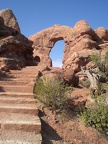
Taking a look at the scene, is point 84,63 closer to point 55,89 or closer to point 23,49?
point 23,49

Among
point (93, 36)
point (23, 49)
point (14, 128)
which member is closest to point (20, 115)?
point (14, 128)

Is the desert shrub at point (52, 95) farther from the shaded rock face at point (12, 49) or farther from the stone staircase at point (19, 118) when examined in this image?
the shaded rock face at point (12, 49)

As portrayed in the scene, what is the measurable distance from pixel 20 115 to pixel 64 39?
22.7m

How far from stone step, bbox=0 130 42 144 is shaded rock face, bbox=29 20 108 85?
10.5m

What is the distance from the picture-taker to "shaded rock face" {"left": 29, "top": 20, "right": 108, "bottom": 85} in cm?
2030

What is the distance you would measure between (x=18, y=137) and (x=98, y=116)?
2.26m

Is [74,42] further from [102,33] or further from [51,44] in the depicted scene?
[51,44]

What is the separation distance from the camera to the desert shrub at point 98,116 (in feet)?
17.1

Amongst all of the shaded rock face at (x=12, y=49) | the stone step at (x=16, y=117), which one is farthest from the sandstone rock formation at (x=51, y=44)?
the stone step at (x=16, y=117)

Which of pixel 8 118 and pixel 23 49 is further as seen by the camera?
pixel 23 49

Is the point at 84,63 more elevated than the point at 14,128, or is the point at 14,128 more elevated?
the point at 84,63

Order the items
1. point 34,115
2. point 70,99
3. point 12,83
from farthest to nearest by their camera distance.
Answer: point 12,83 → point 70,99 → point 34,115

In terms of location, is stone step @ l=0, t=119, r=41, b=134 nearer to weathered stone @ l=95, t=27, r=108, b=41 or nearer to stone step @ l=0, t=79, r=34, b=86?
stone step @ l=0, t=79, r=34, b=86

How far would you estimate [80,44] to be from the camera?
22.1 meters
